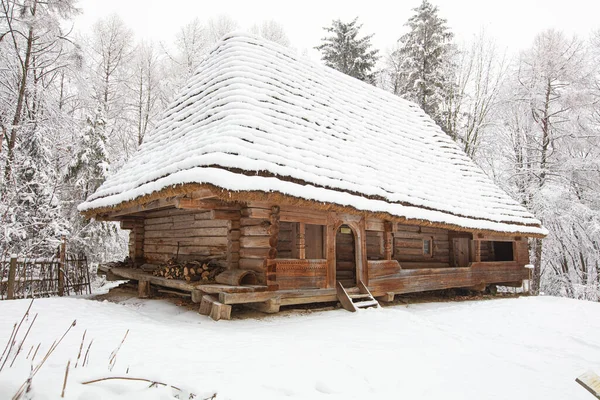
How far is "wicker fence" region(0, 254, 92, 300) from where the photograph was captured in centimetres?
880

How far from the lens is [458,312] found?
8258 mm

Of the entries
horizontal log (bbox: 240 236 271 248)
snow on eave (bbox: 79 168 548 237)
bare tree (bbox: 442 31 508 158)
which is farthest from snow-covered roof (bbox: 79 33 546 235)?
bare tree (bbox: 442 31 508 158)

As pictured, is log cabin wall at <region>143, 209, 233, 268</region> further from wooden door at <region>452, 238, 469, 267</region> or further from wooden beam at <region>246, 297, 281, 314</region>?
wooden door at <region>452, 238, 469, 267</region>

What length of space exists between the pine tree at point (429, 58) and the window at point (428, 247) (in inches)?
419

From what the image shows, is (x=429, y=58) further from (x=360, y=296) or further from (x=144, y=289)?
(x=144, y=289)

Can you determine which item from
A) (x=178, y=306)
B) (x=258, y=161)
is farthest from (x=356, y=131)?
(x=178, y=306)

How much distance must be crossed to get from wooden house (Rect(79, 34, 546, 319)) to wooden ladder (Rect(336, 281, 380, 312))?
1.1 inches

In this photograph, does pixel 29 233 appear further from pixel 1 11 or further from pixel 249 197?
pixel 249 197

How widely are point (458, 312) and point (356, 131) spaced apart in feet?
16.2

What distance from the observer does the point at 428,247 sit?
11.1m

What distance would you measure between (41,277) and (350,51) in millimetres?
18797

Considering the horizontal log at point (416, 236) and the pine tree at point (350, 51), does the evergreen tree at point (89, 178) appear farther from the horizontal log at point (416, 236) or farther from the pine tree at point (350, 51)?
the pine tree at point (350, 51)

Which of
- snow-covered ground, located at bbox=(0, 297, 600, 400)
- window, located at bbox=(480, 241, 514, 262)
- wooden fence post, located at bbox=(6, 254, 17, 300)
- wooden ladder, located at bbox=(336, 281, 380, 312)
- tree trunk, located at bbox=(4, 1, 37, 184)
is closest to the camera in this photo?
snow-covered ground, located at bbox=(0, 297, 600, 400)

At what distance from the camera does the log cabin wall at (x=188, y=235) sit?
7.22 meters
